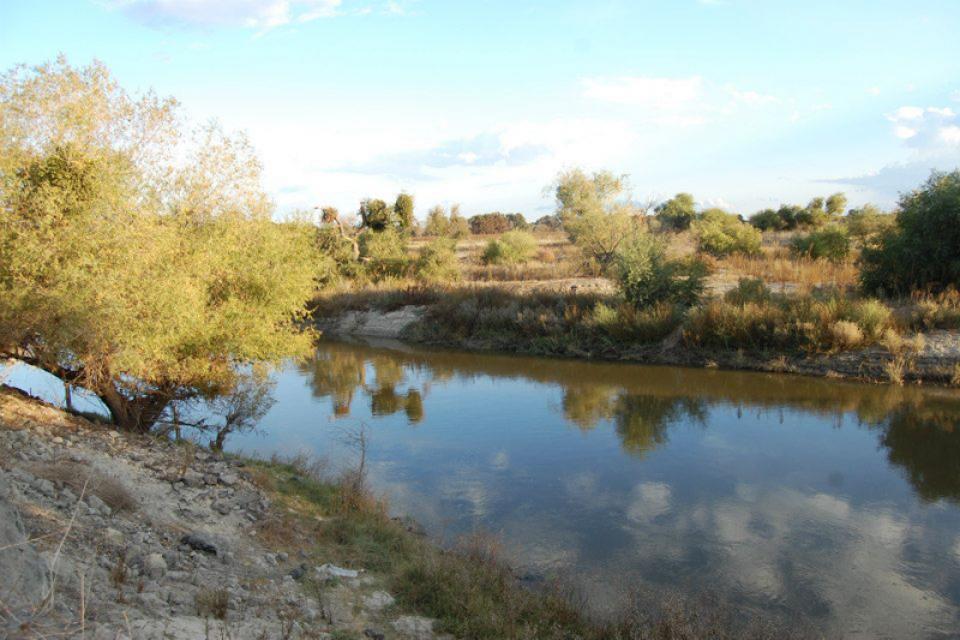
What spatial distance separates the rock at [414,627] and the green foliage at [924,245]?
20.2 meters

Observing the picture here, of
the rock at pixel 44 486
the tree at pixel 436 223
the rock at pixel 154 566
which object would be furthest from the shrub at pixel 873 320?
the tree at pixel 436 223

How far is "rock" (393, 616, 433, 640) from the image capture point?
574 centimetres

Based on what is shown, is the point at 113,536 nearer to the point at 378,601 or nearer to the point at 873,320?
the point at 378,601

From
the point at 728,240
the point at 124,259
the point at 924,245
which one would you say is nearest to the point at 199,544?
the point at 124,259

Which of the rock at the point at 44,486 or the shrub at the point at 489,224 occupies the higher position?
the shrub at the point at 489,224

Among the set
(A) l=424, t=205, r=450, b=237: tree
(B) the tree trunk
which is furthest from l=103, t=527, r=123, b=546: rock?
(A) l=424, t=205, r=450, b=237: tree

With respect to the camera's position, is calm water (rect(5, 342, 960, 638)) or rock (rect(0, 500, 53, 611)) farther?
calm water (rect(5, 342, 960, 638))

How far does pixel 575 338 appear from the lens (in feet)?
79.2

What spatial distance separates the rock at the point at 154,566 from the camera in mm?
5637

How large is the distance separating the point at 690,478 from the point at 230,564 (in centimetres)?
736

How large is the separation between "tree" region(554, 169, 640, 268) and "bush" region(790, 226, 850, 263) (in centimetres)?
796

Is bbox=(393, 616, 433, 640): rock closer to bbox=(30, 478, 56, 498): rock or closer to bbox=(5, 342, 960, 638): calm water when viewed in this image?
bbox=(5, 342, 960, 638): calm water

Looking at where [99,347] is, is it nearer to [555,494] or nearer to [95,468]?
[95,468]

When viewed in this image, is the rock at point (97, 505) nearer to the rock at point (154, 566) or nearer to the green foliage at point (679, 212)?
the rock at point (154, 566)
